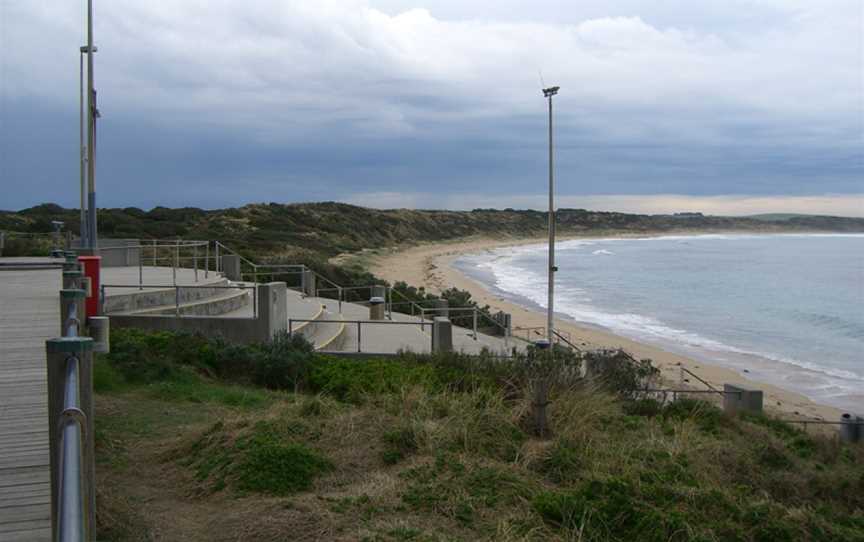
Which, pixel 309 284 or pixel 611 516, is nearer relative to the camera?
pixel 611 516

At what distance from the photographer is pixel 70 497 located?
7.69ft

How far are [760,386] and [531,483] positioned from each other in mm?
18153

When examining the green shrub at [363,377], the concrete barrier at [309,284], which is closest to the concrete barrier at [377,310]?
the concrete barrier at [309,284]

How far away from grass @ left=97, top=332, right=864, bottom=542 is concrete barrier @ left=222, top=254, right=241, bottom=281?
15.1 meters

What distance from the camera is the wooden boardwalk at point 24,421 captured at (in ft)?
14.9

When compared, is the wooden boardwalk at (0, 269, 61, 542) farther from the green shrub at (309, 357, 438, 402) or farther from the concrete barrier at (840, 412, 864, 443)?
the concrete barrier at (840, 412, 864, 443)

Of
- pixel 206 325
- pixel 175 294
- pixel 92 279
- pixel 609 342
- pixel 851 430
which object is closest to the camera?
pixel 851 430

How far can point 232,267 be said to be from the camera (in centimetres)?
2572

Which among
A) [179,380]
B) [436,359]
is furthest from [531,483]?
[179,380]

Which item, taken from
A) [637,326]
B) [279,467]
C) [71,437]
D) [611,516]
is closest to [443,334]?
[279,467]

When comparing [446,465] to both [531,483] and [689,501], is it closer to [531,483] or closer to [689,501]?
[531,483]

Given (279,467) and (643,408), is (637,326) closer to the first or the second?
(643,408)

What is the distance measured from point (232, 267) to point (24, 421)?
19712 mm

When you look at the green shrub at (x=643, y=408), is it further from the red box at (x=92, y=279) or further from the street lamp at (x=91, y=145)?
the street lamp at (x=91, y=145)
